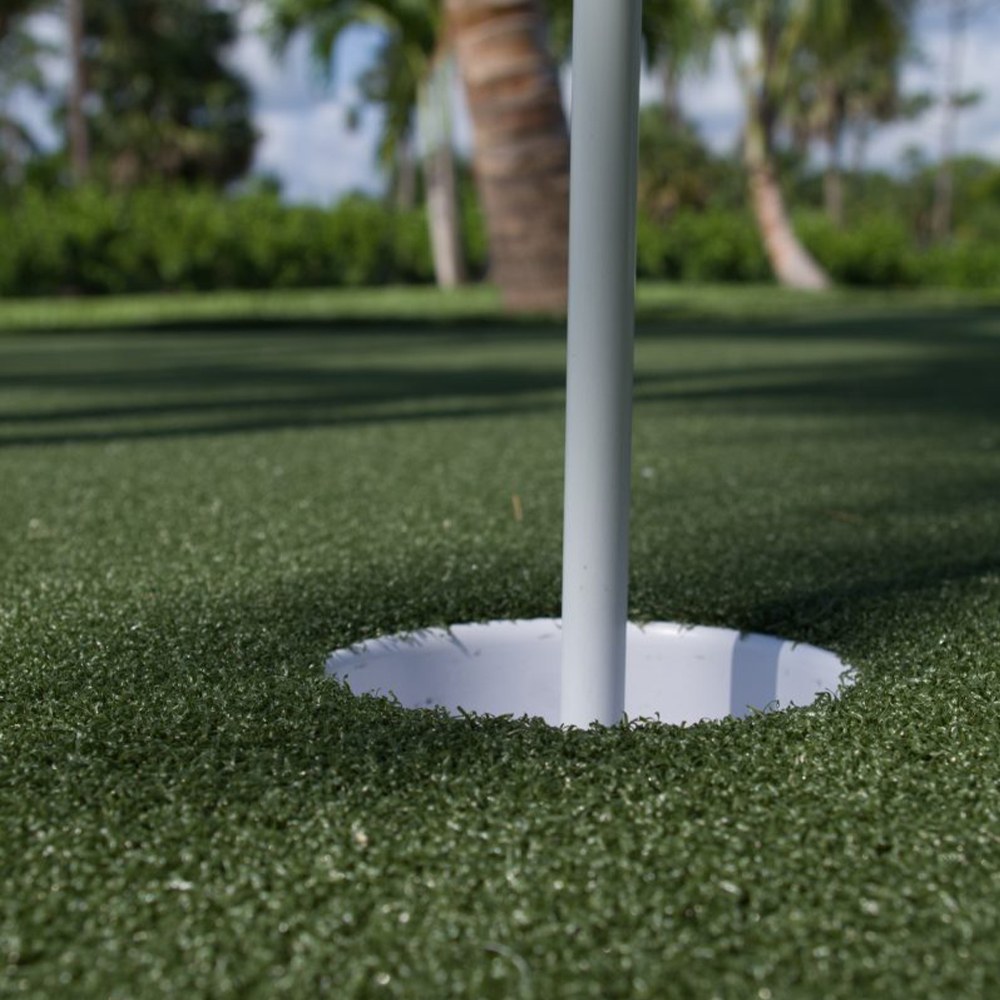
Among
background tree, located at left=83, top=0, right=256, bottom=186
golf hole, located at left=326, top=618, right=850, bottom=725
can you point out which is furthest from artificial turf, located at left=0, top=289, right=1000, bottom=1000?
background tree, located at left=83, top=0, right=256, bottom=186

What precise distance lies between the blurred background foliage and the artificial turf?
8380 millimetres

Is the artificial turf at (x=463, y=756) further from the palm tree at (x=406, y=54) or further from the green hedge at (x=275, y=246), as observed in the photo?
the green hedge at (x=275, y=246)

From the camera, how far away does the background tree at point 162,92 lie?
3434cm

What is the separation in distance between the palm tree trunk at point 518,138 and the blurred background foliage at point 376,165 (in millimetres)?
119

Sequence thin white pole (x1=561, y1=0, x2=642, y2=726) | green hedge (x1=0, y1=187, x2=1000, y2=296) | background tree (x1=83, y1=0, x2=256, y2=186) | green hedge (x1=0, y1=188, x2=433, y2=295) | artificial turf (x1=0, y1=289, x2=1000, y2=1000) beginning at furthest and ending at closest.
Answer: background tree (x1=83, y1=0, x2=256, y2=186), green hedge (x1=0, y1=187, x2=1000, y2=296), green hedge (x1=0, y1=188, x2=433, y2=295), thin white pole (x1=561, y1=0, x2=642, y2=726), artificial turf (x1=0, y1=289, x2=1000, y2=1000)

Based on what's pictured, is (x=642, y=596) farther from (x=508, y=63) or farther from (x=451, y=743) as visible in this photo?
(x=508, y=63)

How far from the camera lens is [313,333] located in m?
10.5

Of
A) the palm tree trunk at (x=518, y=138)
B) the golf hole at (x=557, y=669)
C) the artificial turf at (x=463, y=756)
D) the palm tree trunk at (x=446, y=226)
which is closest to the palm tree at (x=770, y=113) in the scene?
the palm tree trunk at (x=446, y=226)

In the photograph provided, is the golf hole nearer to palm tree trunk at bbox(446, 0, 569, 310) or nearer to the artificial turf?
the artificial turf

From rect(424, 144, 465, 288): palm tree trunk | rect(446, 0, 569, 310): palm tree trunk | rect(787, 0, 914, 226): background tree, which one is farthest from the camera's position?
rect(787, 0, 914, 226): background tree

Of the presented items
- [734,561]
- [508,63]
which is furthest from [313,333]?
[734,561]

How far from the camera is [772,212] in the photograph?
69.9 ft

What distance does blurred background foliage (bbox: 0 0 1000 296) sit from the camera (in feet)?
57.3

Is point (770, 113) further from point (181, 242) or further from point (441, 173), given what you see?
point (181, 242)
